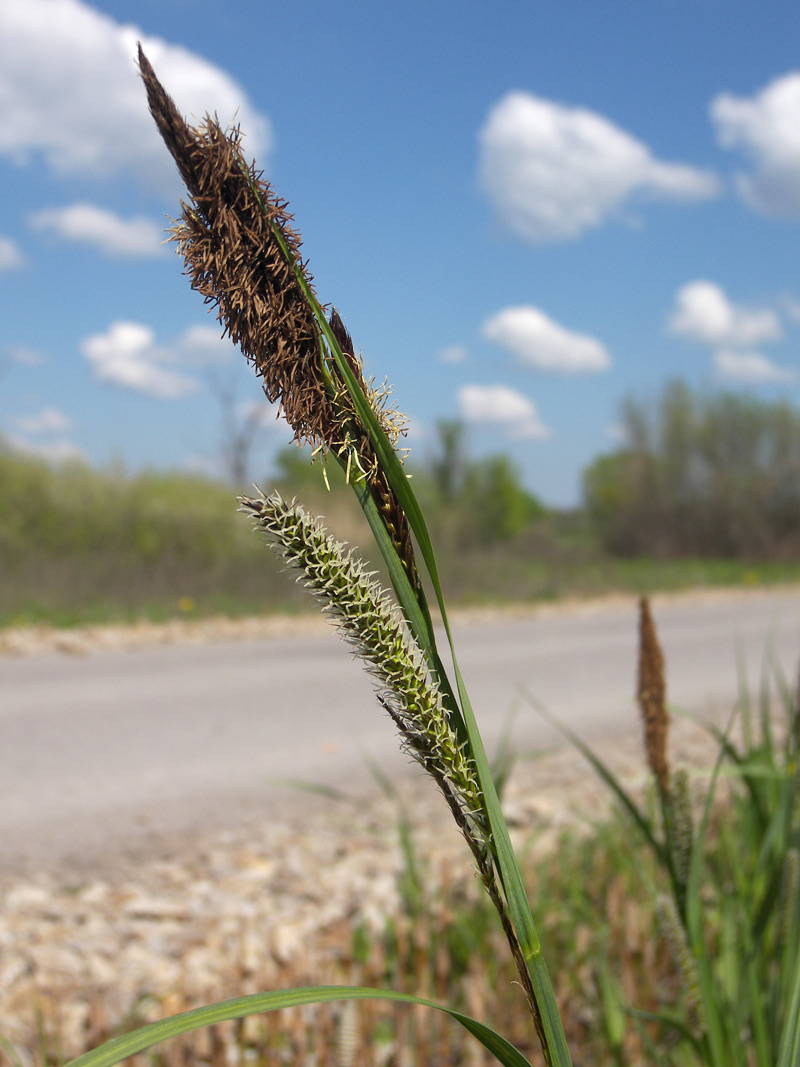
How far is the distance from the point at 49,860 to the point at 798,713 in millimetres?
3927

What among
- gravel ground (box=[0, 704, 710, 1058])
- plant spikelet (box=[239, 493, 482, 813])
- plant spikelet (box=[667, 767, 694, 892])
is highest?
plant spikelet (box=[239, 493, 482, 813])

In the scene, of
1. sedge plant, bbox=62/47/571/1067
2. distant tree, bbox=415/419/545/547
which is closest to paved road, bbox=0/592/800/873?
sedge plant, bbox=62/47/571/1067

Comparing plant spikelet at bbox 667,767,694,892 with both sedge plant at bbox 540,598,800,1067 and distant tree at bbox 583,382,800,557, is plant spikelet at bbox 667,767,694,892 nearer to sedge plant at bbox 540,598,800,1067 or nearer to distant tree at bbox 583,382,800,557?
sedge plant at bbox 540,598,800,1067

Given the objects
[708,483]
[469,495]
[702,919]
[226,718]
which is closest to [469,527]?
[469,495]

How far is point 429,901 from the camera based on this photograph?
285 cm

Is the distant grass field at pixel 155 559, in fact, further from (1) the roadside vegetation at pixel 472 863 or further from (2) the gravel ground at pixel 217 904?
(1) the roadside vegetation at pixel 472 863

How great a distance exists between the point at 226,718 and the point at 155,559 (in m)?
8.65

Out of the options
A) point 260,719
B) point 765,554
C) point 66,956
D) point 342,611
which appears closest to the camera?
point 342,611

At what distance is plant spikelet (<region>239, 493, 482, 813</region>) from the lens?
0.68m

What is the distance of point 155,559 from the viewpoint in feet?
49.7

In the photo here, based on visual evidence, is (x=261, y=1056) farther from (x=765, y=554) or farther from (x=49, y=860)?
(x=765, y=554)

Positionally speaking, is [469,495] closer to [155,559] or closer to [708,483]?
[708,483]

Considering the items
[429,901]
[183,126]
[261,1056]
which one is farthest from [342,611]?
[429,901]

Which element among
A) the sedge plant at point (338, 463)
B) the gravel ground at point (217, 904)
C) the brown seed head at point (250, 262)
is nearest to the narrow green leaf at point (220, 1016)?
the sedge plant at point (338, 463)
